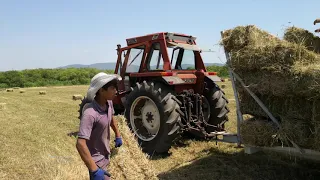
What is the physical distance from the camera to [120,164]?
10.8 ft

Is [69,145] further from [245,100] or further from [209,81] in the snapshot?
[245,100]

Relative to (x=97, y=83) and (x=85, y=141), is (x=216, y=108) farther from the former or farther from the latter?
(x=85, y=141)

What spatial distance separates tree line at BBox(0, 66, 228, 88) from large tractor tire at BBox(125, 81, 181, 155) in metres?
31.4

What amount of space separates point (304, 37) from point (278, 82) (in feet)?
3.50

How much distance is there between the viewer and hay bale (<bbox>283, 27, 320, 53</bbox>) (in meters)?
4.33

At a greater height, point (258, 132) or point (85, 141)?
point (85, 141)

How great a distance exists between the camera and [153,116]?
6.06 metres

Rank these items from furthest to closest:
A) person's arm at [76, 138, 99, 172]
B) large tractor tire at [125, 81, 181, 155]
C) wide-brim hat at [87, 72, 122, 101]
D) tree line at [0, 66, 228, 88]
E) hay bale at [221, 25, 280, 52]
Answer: tree line at [0, 66, 228, 88], large tractor tire at [125, 81, 181, 155], hay bale at [221, 25, 280, 52], wide-brim hat at [87, 72, 122, 101], person's arm at [76, 138, 99, 172]

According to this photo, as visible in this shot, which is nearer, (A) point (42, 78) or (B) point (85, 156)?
(B) point (85, 156)

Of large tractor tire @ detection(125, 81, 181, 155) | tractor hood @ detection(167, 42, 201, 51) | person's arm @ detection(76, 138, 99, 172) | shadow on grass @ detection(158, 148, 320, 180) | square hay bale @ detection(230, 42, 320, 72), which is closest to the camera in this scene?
person's arm @ detection(76, 138, 99, 172)

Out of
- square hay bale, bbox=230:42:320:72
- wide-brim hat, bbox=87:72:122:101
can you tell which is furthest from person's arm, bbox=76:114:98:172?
square hay bale, bbox=230:42:320:72

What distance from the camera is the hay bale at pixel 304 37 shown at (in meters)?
4.33

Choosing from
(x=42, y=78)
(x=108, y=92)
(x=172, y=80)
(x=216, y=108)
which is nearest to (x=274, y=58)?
(x=108, y=92)

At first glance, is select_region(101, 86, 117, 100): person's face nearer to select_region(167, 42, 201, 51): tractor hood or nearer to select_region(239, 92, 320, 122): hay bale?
select_region(239, 92, 320, 122): hay bale
